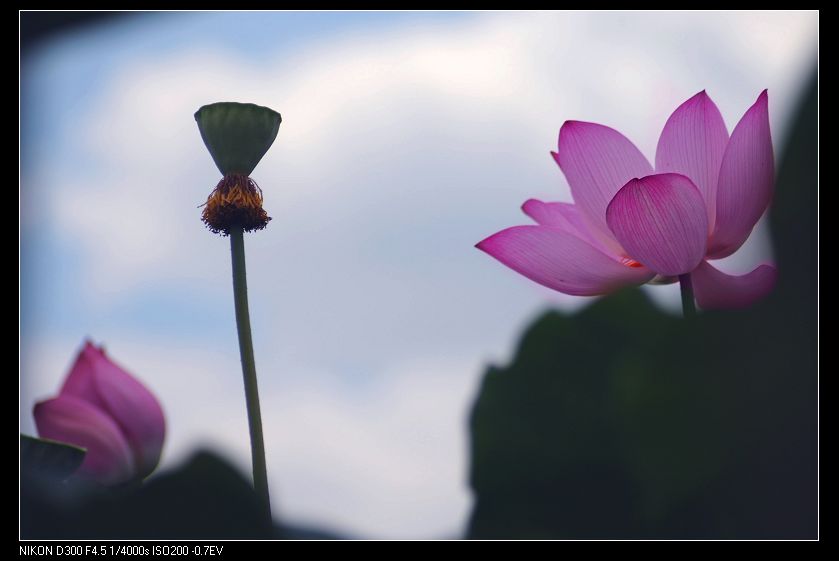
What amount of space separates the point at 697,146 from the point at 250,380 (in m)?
0.24

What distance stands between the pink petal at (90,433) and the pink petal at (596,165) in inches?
9.9

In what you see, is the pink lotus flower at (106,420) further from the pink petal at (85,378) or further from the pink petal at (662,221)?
the pink petal at (662,221)

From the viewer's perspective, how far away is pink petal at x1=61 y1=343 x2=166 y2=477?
0.40 metres

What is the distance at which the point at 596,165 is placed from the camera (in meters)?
0.43

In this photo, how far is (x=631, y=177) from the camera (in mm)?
437

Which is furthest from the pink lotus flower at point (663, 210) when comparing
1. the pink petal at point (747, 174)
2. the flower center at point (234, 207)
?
the flower center at point (234, 207)

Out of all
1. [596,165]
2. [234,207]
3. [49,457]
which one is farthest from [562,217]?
[49,457]

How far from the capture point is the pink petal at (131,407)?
1.32ft

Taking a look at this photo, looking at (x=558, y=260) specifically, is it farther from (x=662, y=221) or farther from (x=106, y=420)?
(x=106, y=420)

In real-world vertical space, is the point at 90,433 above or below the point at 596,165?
below
